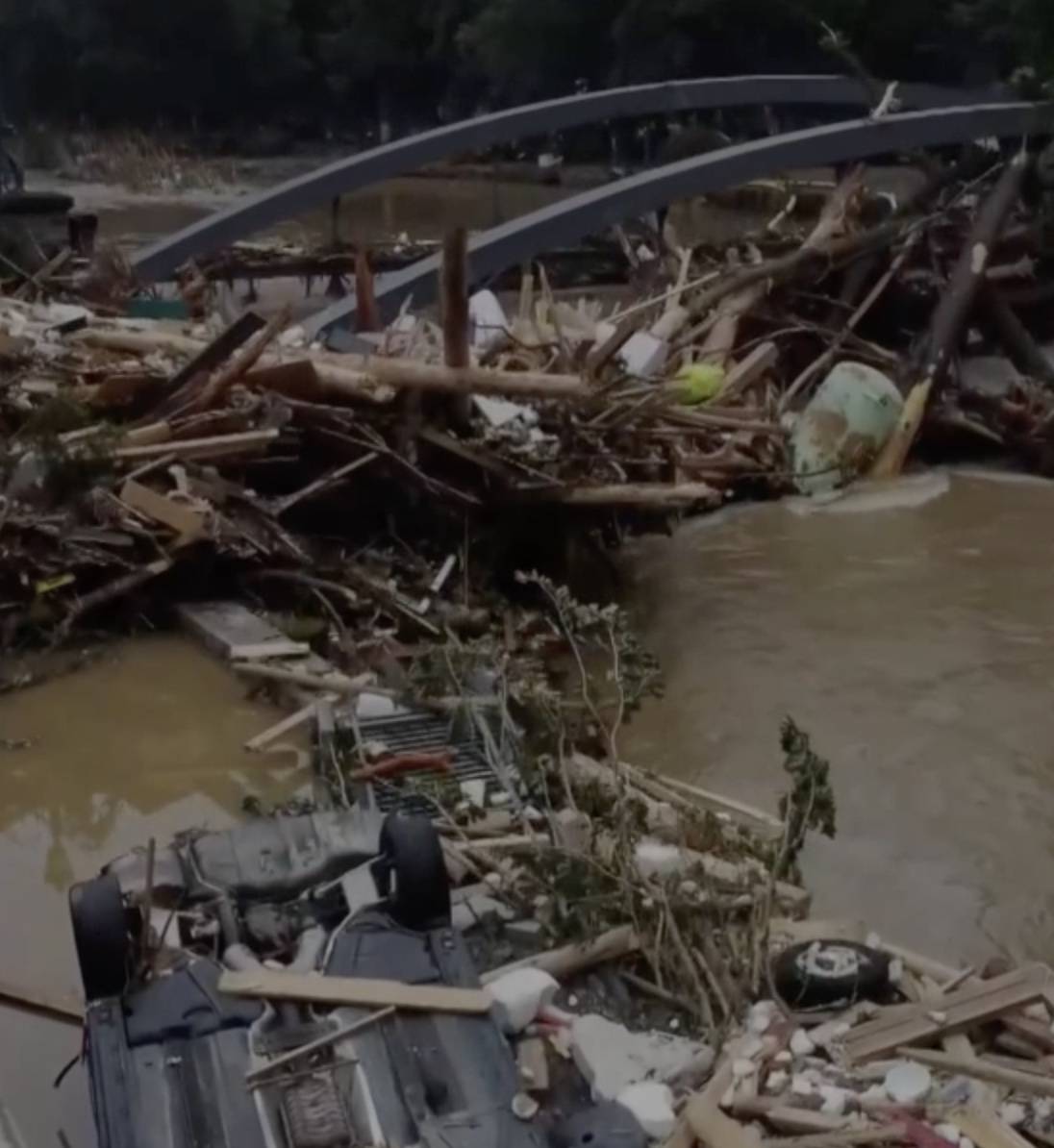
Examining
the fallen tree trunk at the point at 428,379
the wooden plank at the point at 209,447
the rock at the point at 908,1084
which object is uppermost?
the fallen tree trunk at the point at 428,379

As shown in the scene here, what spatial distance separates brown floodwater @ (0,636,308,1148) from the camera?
5.30 metres

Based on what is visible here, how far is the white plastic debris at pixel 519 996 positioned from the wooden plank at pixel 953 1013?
89 cm

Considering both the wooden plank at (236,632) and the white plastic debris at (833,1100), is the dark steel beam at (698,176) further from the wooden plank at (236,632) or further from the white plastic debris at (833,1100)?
the white plastic debris at (833,1100)

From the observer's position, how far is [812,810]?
6.09m

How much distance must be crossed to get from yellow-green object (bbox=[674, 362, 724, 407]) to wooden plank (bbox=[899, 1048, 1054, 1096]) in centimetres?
762

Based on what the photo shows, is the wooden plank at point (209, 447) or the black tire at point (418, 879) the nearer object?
the black tire at point (418, 879)

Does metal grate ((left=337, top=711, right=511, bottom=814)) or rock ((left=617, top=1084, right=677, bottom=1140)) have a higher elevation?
rock ((left=617, top=1084, right=677, bottom=1140))

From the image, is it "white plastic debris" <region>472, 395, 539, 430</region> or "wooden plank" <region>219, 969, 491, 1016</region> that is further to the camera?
"white plastic debris" <region>472, 395, 539, 430</region>

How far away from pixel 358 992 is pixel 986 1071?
1.74m

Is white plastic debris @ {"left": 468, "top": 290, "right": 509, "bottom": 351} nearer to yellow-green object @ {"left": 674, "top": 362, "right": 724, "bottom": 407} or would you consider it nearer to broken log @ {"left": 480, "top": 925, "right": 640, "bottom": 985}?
yellow-green object @ {"left": 674, "top": 362, "right": 724, "bottom": 407}

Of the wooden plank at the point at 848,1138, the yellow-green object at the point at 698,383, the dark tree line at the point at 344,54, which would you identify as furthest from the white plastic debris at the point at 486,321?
the dark tree line at the point at 344,54

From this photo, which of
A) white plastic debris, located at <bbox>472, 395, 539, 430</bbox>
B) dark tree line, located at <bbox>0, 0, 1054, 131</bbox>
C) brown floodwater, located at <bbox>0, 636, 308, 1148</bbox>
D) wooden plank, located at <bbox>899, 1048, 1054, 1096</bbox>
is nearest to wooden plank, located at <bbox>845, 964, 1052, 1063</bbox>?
wooden plank, located at <bbox>899, 1048, 1054, 1096</bbox>

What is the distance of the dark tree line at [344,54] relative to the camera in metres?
44.8

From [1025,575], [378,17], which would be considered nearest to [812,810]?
[1025,575]
